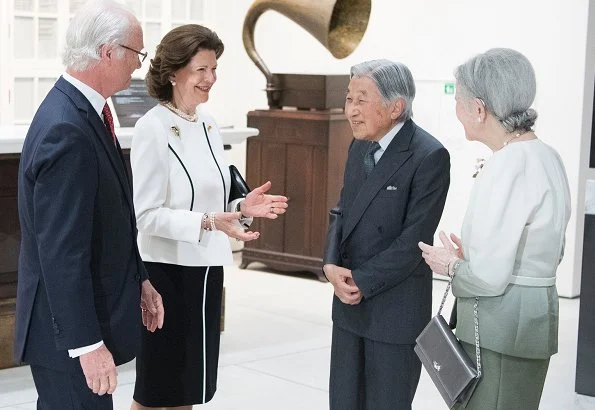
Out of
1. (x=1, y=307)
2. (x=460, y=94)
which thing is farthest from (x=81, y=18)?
(x=1, y=307)

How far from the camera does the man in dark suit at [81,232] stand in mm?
2621

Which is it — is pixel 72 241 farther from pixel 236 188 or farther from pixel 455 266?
pixel 236 188

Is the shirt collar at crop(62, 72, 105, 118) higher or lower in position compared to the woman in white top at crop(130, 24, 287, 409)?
higher

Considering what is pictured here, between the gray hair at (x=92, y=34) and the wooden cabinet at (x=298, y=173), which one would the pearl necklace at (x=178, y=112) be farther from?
the wooden cabinet at (x=298, y=173)

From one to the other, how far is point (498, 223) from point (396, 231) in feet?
2.07

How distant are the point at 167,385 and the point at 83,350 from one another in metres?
1.07

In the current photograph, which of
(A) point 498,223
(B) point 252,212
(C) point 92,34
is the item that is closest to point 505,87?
(A) point 498,223

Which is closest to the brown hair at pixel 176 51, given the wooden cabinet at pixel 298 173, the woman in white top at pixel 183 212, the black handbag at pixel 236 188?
the woman in white top at pixel 183 212

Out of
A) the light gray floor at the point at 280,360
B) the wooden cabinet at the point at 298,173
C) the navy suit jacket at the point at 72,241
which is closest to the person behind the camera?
the navy suit jacket at the point at 72,241

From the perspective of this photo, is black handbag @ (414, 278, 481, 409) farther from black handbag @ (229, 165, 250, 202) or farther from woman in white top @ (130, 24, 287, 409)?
black handbag @ (229, 165, 250, 202)

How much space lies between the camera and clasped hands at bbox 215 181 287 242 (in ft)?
11.5

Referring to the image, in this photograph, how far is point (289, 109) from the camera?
835 cm

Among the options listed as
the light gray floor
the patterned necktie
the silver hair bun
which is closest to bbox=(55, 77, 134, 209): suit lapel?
the patterned necktie

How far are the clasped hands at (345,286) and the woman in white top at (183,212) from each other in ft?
0.92
